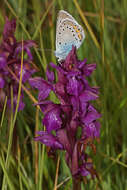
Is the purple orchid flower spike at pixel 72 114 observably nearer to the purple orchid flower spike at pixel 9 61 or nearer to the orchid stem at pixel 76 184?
the orchid stem at pixel 76 184

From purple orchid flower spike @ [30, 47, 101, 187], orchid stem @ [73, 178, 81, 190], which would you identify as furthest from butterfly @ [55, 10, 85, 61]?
orchid stem @ [73, 178, 81, 190]

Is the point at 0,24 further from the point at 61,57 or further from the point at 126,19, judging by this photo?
the point at 61,57

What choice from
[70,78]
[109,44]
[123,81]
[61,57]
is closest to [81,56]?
[123,81]

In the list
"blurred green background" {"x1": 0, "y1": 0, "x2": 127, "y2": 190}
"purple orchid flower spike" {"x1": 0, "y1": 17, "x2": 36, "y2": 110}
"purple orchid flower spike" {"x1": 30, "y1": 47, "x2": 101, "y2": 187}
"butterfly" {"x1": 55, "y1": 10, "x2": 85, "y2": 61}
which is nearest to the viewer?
"purple orchid flower spike" {"x1": 30, "y1": 47, "x2": 101, "y2": 187}

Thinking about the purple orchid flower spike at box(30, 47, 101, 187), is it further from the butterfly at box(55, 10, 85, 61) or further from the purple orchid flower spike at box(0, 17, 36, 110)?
the purple orchid flower spike at box(0, 17, 36, 110)

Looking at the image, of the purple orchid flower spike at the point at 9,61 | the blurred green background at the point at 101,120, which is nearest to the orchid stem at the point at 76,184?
the blurred green background at the point at 101,120

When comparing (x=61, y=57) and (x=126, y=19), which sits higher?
(x=126, y=19)
